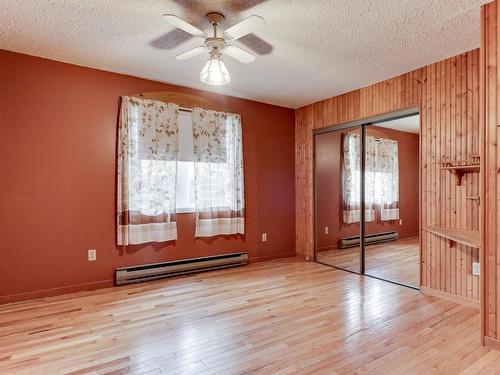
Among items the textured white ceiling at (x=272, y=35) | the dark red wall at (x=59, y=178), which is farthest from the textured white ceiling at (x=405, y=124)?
the dark red wall at (x=59, y=178)

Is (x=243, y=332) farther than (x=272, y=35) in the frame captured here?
No

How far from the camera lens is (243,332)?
2467 mm

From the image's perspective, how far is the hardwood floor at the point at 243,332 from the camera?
2012mm

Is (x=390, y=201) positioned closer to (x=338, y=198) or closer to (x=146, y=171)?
(x=338, y=198)

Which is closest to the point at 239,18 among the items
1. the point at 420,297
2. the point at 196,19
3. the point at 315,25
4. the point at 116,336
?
the point at 196,19

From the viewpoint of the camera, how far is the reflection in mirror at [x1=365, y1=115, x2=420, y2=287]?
407cm

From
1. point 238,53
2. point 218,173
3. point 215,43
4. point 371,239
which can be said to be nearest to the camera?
point 215,43

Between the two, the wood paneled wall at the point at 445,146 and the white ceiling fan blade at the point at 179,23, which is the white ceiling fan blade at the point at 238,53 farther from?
the wood paneled wall at the point at 445,146

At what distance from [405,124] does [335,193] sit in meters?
1.44

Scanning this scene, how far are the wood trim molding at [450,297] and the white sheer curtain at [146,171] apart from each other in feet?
9.86

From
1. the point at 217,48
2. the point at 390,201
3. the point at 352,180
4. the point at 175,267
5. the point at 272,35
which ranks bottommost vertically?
the point at 175,267

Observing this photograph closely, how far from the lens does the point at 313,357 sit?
2092mm

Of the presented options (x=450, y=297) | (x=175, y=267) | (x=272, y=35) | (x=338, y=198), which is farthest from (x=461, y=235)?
(x=175, y=267)

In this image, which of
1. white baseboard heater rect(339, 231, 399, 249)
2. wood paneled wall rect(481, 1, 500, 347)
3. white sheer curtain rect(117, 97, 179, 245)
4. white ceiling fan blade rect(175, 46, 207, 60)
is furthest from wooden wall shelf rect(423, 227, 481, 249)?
white sheer curtain rect(117, 97, 179, 245)
